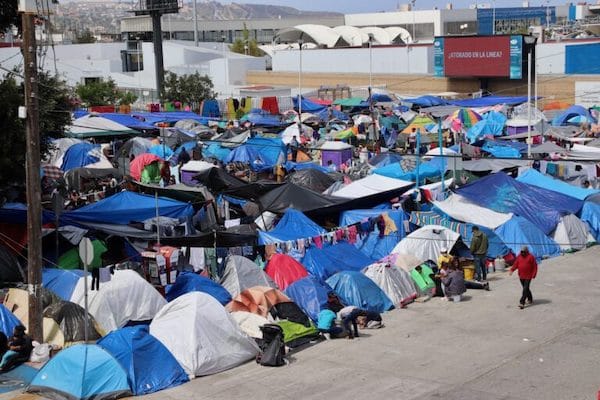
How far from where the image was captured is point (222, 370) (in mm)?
14008

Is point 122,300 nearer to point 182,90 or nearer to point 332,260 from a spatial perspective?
point 332,260

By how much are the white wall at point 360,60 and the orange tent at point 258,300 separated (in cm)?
5542

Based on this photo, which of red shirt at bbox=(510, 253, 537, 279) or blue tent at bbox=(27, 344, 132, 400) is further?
red shirt at bbox=(510, 253, 537, 279)

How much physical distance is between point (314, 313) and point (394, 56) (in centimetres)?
5680

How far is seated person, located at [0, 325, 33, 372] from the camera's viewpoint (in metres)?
13.8

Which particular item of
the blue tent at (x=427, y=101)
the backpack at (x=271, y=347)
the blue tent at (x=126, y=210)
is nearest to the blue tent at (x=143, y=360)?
the backpack at (x=271, y=347)

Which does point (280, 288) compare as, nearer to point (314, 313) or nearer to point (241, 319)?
point (314, 313)

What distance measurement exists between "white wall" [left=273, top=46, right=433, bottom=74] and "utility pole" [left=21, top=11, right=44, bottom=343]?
57.1m

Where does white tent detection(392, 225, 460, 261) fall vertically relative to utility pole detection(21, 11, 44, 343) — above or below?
below

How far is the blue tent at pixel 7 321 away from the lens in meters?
14.8

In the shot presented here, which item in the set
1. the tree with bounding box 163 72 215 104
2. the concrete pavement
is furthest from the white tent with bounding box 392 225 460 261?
the tree with bounding box 163 72 215 104

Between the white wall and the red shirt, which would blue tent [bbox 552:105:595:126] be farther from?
the white wall

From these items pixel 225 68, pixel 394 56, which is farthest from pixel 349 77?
pixel 225 68

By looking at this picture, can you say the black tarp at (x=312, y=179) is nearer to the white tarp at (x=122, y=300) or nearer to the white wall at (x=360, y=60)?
the white tarp at (x=122, y=300)
